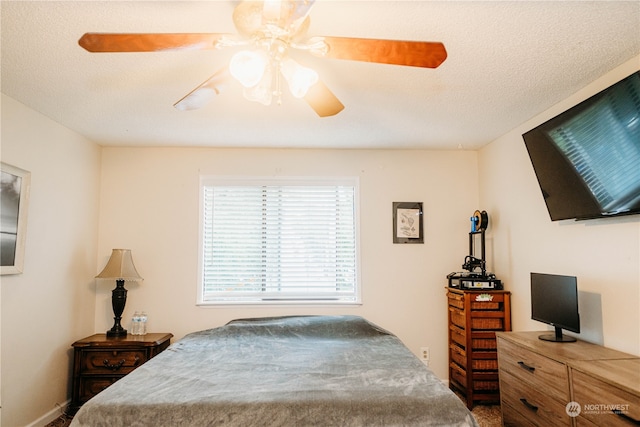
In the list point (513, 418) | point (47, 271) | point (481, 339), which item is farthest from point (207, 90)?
point (481, 339)

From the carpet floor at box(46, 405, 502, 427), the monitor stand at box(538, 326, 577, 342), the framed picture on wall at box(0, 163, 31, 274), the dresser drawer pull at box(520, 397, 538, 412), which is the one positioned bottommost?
the carpet floor at box(46, 405, 502, 427)

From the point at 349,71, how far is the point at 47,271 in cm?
270

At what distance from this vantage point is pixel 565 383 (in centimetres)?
219

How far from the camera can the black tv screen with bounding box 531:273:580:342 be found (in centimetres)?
248

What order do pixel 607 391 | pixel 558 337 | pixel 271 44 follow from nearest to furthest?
pixel 271 44
pixel 607 391
pixel 558 337

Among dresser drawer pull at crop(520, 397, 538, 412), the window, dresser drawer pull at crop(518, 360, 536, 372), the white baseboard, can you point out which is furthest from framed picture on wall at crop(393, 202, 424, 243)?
the white baseboard

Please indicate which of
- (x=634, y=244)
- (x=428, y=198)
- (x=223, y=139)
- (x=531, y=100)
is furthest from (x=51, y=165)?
(x=634, y=244)

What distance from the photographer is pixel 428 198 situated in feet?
13.5

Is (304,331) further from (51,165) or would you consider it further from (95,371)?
(51,165)

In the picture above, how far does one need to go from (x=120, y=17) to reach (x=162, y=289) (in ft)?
8.72

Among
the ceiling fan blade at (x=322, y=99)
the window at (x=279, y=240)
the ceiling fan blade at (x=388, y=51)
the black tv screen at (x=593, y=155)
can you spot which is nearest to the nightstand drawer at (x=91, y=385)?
the window at (x=279, y=240)

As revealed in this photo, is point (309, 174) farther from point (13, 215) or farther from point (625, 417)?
point (625, 417)

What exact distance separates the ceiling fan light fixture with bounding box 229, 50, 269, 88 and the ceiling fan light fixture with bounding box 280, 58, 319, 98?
0.13 m

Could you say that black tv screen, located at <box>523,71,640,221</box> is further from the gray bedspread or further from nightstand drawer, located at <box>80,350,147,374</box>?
nightstand drawer, located at <box>80,350,147,374</box>
